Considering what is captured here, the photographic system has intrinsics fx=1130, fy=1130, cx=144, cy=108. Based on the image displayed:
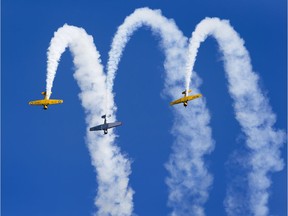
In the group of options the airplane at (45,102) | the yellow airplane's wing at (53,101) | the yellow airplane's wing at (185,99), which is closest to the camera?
the airplane at (45,102)

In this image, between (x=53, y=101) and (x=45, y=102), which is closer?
(x=45, y=102)

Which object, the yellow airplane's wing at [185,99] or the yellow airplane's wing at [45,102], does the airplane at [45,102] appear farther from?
the yellow airplane's wing at [185,99]

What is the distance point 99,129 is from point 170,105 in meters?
10.1

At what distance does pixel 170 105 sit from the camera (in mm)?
151750

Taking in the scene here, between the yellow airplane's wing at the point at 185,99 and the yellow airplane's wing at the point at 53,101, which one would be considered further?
the yellow airplane's wing at the point at 185,99

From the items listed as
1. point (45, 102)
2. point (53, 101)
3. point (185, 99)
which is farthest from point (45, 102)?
point (185, 99)

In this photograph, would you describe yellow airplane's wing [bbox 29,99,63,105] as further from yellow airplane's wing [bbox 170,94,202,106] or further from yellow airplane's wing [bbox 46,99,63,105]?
yellow airplane's wing [bbox 170,94,202,106]

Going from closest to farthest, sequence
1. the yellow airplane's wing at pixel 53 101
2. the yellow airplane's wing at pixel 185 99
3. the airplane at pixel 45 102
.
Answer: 1. the airplane at pixel 45 102
2. the yellow airplane's wing at pixel 53 101
3. the yellow airplane's wing at pixel 185 99

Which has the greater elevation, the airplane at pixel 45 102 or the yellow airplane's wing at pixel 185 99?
the yellow airplane's wing at pixel 185 99

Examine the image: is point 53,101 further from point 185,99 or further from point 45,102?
point 185,99

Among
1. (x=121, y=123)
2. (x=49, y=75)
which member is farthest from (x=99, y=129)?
(x=49, y=75)

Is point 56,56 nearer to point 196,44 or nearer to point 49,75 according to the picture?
point 49,75

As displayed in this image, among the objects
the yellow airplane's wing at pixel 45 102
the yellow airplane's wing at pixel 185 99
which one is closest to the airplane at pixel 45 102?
the yellow airplane's wing at pixel 45 102

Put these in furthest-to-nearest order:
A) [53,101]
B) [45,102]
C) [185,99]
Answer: [185,99] < [53,101] < [45,102]
